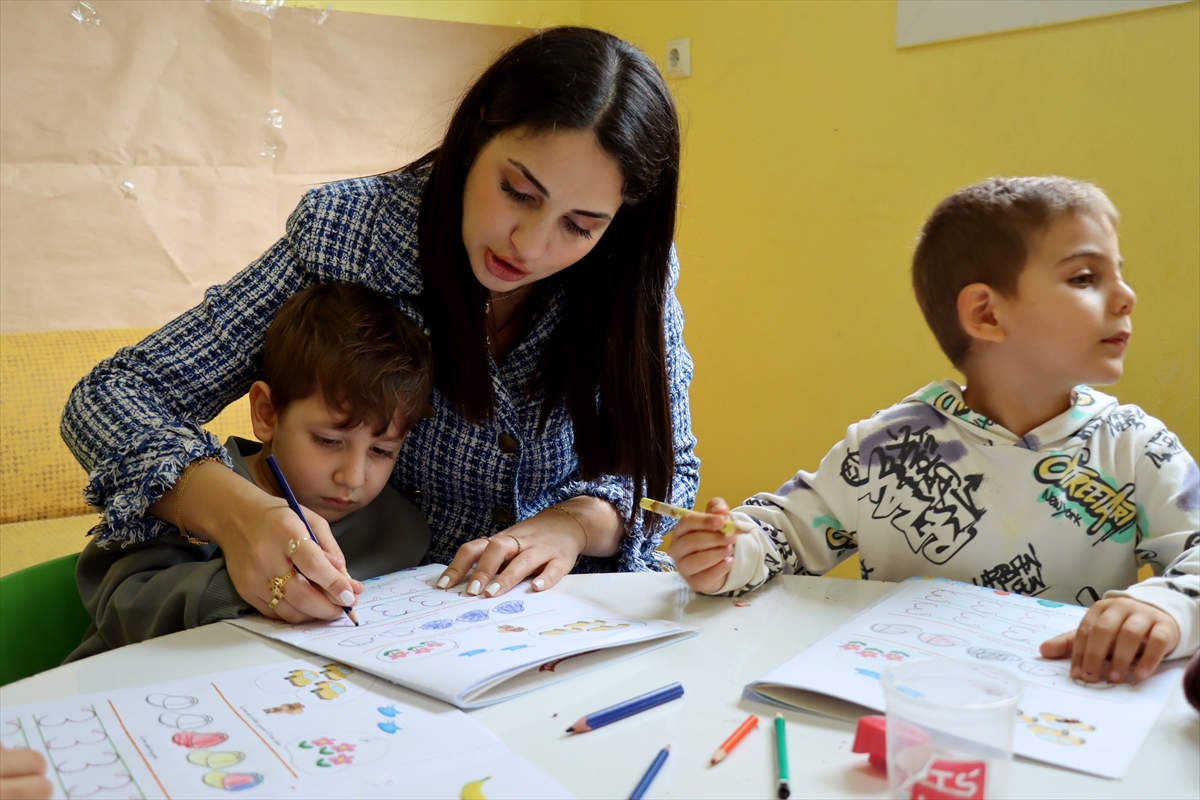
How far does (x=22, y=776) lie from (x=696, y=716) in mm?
407

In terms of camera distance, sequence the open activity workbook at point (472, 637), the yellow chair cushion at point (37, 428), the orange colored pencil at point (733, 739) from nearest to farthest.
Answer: the orange colored pencil at point (733, 739), the open activity workbook at point (472, 637), the yellow chair cushion at point (37, 428)

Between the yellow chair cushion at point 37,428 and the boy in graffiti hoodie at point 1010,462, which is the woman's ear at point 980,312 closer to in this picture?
the boy in graffiti hoodie at point 1010,462

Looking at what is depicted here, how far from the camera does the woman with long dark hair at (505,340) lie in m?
0.99

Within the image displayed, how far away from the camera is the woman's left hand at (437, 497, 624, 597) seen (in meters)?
0.98

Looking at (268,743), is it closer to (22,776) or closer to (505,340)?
(22,776)

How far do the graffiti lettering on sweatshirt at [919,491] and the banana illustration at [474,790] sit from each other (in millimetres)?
592

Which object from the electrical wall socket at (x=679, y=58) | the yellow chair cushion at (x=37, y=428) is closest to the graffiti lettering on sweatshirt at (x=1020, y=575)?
the yellow chair cushion at (x=37, y=428)

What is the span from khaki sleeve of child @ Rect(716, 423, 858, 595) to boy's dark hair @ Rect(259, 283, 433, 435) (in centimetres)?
39

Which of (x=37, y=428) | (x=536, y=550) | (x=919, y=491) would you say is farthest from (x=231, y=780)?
(x=37, y=428)

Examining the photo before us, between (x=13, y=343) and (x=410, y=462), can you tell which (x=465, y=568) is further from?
(x=13, y=343)

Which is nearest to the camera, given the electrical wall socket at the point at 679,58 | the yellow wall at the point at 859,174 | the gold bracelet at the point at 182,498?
the gold bracelet at the point at 182,498

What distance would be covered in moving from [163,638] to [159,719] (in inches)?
6.8

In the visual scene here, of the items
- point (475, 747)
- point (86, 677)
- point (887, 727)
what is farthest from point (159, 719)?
point (887, 727)

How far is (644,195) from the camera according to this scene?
46.6 inches
